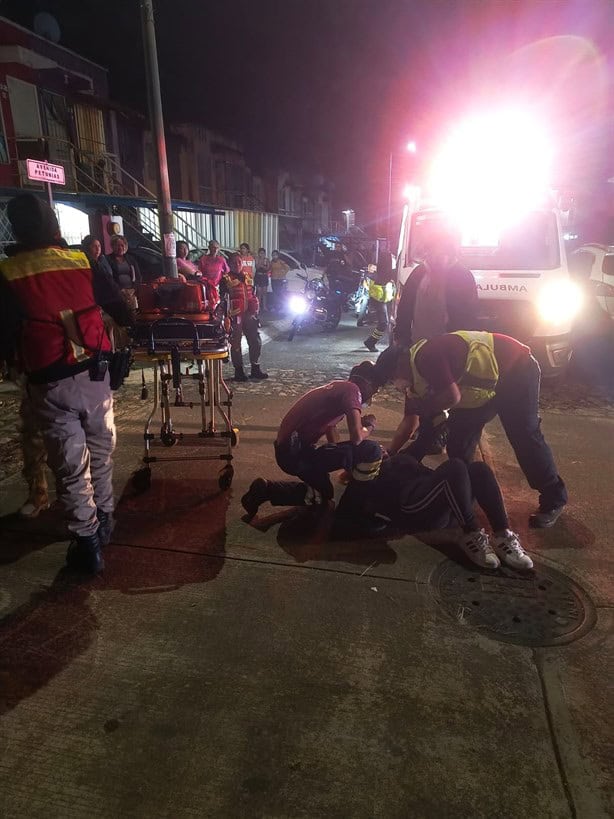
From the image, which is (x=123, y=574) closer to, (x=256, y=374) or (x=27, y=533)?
(x=27, y=533)

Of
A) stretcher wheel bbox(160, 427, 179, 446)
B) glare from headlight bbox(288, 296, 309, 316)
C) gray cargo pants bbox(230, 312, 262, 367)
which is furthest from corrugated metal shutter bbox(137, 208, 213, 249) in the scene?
stretcher wheel bbox(160, 427, 179, 446)

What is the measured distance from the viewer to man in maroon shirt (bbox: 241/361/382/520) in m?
3.60

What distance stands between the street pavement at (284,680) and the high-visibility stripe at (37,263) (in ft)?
5.56

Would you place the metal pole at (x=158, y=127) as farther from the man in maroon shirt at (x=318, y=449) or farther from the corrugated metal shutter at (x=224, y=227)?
the corrugated metal shutter at (x=224, y=227)

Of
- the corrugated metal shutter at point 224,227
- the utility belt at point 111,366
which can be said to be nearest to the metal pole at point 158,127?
the utility belt at point 111,366

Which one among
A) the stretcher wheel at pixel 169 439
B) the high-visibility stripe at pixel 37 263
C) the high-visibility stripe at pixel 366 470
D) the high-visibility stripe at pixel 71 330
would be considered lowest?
the stretcher wheel at pixel 169 439

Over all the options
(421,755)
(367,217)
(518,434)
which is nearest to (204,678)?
(421,755)

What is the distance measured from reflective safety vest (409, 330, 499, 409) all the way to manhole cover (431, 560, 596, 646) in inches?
42.5

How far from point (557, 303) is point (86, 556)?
5.73 m

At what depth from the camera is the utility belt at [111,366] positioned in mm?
3021

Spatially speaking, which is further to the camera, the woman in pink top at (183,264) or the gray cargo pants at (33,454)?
the woman in pink top at (183,264)

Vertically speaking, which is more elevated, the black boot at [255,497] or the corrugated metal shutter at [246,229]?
the corrugated metal shutter at [246,229]

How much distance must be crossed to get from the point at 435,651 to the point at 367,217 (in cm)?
5371

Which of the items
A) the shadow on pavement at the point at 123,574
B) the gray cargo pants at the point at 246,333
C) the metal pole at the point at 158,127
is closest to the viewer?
the shadow on pavement at the point at 123,574
